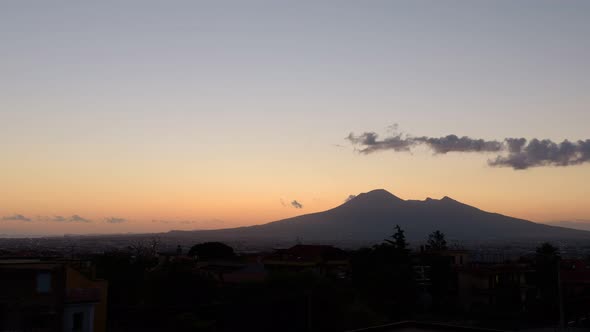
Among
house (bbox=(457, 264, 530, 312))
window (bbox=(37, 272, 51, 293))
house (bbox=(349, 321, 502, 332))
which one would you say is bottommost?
house (bbox=(457, 264, 530, 312))

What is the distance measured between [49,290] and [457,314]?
74.8 feet

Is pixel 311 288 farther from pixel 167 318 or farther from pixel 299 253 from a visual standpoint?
pixel 299 253

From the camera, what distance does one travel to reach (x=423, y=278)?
36219 millimetres

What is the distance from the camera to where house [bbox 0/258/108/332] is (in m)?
12.0

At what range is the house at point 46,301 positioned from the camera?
39.3 ft

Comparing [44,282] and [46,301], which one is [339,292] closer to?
[44,282]

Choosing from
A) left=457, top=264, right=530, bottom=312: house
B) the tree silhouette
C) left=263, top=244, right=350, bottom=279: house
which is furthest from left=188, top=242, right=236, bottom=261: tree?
the tree silhouette

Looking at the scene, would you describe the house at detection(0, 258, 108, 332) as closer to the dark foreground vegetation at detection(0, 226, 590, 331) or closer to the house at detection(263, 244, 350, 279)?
the dark foreground vegetation at detection(0, 226, 590, 331)

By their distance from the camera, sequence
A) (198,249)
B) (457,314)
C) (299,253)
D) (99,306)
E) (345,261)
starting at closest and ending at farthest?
1. (99,306)
2. (457,314)
3. (345,261)
4. (299,253)
5. (198,249)

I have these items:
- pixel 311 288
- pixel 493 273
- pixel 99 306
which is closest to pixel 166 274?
pixel 311 288

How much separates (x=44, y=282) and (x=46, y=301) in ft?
2.46

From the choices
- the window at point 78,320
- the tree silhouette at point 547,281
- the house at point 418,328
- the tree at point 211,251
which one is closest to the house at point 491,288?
the tree silhouette at point 547,281

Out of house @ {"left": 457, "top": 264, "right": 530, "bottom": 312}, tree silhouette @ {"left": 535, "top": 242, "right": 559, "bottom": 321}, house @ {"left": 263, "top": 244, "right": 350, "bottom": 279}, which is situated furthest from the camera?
house @ {"left": 263, "top": 244, "right": 350, "bottom": 279}

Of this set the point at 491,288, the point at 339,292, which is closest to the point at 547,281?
the point at 491,288
